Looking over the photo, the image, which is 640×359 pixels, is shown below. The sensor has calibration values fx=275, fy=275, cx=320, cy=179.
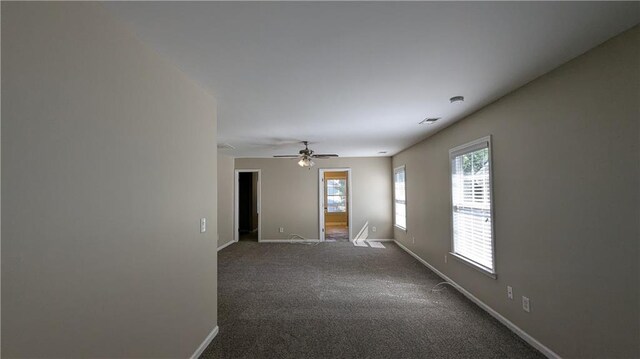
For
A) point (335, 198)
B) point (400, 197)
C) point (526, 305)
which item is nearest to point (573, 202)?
point (526, 305)

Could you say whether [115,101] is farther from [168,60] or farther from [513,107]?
[513,107]

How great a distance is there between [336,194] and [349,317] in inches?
329

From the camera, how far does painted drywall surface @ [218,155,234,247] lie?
21.9ft

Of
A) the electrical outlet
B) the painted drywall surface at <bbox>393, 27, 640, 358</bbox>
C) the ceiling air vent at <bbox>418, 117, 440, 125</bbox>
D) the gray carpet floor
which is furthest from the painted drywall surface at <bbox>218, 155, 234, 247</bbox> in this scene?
the electrical outlet

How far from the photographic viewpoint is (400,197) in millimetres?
6777

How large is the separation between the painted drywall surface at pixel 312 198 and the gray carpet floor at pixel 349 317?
7.89ft

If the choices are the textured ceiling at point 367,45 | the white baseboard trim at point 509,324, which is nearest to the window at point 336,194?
the white baseboard trim at point 509,324

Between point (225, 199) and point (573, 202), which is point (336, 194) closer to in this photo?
point (225, 199)

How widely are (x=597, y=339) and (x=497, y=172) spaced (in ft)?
5.08

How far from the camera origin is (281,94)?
8.60 feet

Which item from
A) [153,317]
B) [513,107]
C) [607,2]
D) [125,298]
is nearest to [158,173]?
[125,298]

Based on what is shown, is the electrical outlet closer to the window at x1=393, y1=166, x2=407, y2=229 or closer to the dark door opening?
the window at x1=393, y1=166, x2=407, y2=229

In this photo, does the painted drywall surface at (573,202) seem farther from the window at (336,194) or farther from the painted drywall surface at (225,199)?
the window at (336,194)

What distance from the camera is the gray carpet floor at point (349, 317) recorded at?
7.88 feet
